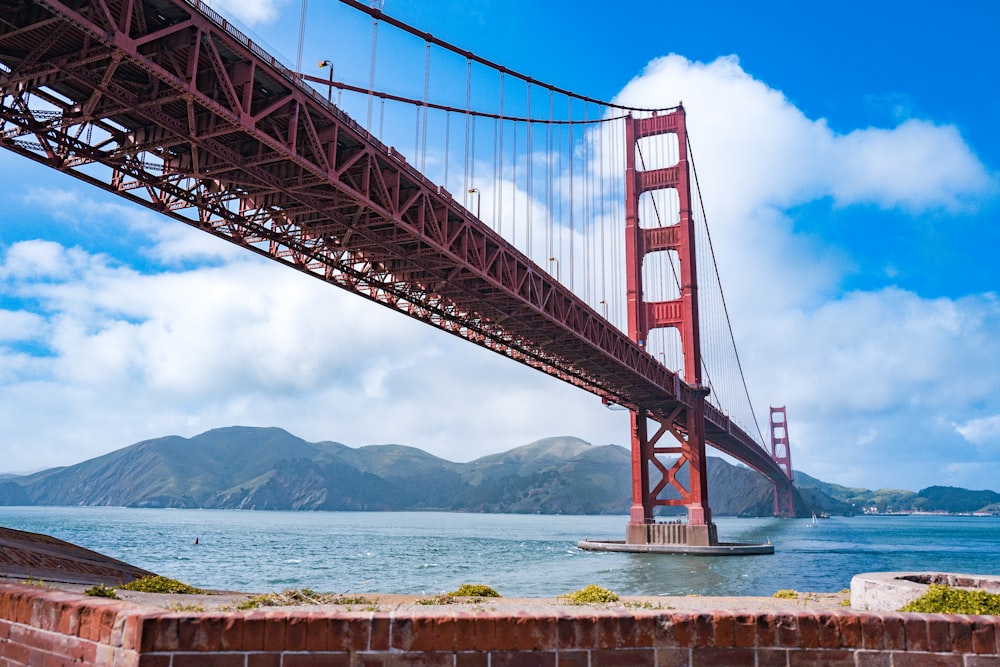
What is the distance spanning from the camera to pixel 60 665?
6.77 meters

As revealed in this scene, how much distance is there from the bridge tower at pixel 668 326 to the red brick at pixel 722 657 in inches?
1749

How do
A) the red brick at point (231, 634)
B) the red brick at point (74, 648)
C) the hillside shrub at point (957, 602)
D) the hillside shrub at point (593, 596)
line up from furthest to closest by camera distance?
1. the hillside shrub at point (593, 596)
2. the hillside shrub at point (957, 602)
3. the red brick at point (74, 648)
4. the red brick at point (231, 634)

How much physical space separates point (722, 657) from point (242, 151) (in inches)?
677

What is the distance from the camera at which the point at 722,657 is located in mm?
6895

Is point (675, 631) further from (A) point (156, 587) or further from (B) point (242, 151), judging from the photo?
(B) point (242, 151)

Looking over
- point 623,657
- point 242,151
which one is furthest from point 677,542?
point 623,657

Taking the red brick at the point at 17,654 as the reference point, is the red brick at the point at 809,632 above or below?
above

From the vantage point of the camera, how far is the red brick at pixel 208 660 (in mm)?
6246

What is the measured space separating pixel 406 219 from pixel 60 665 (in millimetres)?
19813

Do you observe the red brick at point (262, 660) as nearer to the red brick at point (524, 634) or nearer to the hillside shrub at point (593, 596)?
the red brick at point (524, 634)

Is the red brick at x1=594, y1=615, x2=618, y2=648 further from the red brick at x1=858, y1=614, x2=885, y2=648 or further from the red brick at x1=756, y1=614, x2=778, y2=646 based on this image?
the red brick at x1=858, y1=614, x2=885, y2=648

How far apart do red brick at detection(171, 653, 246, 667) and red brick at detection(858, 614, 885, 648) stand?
5231 mm

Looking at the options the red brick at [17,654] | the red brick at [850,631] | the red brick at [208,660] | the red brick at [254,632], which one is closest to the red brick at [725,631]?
the red brick at [850,631]

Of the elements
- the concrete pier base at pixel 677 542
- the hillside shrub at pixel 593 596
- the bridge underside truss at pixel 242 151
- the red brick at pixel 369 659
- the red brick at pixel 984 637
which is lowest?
the concrete pier base at pixel 677 542
